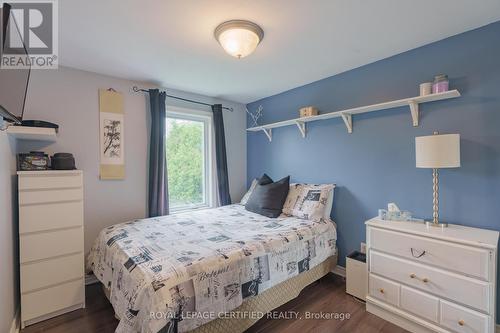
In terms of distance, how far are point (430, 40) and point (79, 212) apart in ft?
11.3

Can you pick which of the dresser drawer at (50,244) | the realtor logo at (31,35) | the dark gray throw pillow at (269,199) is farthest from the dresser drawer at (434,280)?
the realtor logo at (31,35)

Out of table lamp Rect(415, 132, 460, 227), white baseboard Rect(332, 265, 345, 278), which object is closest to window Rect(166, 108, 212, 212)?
white baseboard Rect(332, 265, 345, 278)

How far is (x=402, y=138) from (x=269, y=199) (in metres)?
1.50

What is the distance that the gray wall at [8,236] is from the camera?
1546 mm

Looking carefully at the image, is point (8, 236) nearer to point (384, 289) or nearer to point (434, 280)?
point (384, 289)

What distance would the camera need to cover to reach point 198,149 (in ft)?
11.5

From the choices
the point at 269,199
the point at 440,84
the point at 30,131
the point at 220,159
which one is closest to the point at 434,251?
the point at 440,84

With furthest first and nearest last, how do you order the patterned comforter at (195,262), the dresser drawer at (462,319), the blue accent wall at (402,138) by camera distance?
the blue accent wall at (402,138)
the dresser drawer at (462,319)
the patterned comforter at (195,262)

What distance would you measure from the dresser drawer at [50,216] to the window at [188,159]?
1215 millimetres

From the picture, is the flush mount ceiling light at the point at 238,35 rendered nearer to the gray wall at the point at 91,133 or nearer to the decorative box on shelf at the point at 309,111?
the decorative box on shelf at the point at 309,111

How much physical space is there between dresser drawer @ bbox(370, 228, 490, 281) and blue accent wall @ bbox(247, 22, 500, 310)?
466 millimetres

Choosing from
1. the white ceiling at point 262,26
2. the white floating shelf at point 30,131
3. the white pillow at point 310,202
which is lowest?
the white pillow at point 310,202

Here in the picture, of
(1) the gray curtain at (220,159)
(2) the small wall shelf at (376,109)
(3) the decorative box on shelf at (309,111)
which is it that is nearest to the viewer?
(2) the small wall shelf at (376,109)

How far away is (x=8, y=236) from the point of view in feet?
5.63
